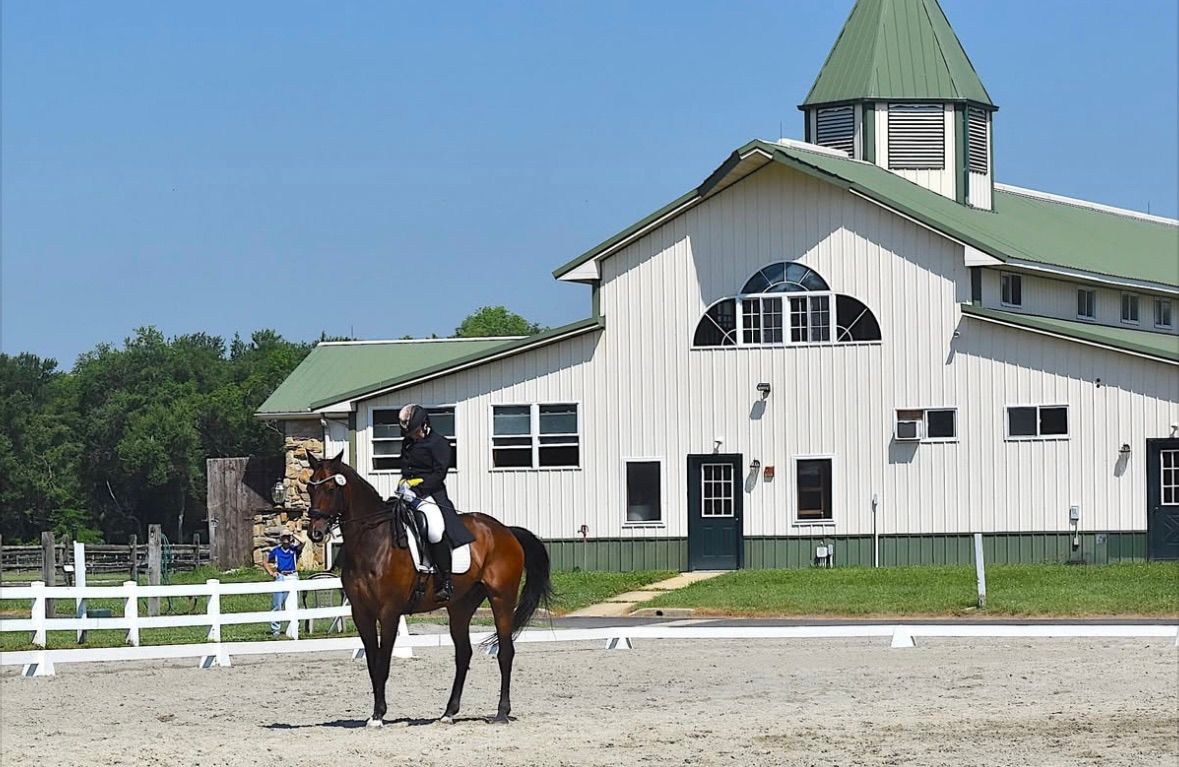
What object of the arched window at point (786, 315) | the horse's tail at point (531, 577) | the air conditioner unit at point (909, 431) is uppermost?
the arched window at point (786, 315)

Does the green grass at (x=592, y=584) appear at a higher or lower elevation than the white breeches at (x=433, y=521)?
lower

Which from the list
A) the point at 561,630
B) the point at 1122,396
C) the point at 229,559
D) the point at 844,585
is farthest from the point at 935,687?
the point at 229,559

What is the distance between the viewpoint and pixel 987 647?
83.3 ft

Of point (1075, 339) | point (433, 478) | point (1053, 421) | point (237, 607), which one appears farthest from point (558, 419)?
point (433, 478)

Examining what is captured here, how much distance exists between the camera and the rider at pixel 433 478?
18.4 metres

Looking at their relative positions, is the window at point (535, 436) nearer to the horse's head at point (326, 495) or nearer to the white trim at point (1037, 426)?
the white trim at point (1037, 426)

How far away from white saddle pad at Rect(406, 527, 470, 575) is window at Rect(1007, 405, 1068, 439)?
22.0 m

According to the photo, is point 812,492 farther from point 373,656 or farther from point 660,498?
point 373,656

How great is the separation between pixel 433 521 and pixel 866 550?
74.2 feet

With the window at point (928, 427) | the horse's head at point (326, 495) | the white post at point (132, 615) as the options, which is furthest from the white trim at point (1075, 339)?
the horse's head at point (326, 495)

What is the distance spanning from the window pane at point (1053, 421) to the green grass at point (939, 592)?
2624 mm

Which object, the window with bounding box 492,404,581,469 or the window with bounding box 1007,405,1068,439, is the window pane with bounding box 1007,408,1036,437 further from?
the window with bounding box 492,404,581,469

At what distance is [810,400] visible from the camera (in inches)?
1586

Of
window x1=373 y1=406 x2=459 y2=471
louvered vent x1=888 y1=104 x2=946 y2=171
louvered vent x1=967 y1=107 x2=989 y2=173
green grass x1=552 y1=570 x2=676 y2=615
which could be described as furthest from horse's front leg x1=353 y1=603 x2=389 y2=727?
louvered vent x1=967 y1=107 x2=989 y2=173
